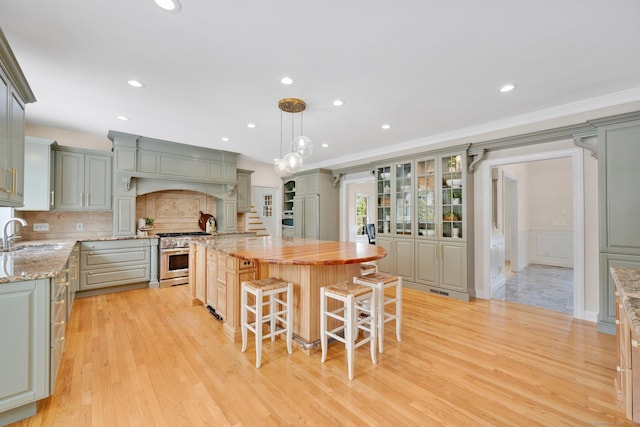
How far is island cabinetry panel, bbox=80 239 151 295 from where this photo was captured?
399 cm

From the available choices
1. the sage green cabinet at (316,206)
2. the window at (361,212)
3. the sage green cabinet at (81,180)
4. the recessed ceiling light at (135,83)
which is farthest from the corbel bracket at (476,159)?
the sage green cabinet at (81,180)

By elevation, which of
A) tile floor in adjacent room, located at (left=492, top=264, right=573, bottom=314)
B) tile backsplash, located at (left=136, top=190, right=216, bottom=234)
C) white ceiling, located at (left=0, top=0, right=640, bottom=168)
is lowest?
tile floor in adjacent room, located at (left=492, top=264, right=573, bottom=314)

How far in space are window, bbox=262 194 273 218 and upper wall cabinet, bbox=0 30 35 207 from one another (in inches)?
187

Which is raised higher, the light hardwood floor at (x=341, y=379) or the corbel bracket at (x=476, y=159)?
the corbel bracket at (x=476, y=159)

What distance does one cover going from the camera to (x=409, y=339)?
8.95 feet

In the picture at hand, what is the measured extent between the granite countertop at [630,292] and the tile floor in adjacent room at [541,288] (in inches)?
85.4

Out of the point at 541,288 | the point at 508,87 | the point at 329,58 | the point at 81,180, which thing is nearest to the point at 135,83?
the point at 329,58

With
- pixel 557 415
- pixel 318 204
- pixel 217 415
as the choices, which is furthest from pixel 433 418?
pixel 318 204

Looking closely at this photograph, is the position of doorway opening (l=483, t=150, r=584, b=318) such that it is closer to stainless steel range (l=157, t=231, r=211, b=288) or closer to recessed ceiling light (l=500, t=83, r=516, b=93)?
recessed ceiling light (l=500, t=83, r=516, b=93)

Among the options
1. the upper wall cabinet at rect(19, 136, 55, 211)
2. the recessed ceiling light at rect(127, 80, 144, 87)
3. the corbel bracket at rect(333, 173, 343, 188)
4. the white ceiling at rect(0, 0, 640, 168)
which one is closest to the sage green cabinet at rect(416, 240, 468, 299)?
the white ceiling at rect(0, 0, 640, 168)

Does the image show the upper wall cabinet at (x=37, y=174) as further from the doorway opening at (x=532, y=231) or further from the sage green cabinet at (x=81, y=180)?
the doorway opening at (x=532, y=231)

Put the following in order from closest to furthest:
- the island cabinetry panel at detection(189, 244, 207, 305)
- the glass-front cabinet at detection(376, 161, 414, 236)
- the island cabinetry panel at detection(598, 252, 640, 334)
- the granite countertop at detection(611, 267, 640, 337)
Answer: the granite countertop at detection(611, 267, 640, 337) < the island cabinetry panel at detection(598, 252, 640, 334) < the island cabinetry panel at detection(189, 244, 207, 305) < the glass-front cabinet at detection(376, 161, 414, 236)

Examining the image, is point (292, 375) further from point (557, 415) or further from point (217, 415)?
point (557, 415)

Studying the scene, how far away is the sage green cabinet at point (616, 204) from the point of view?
2723 mm
